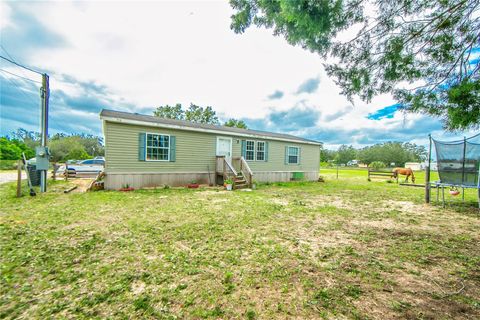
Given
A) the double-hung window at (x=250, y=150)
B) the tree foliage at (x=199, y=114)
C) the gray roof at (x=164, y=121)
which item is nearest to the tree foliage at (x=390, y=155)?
the tree foliage at (x=199, y=114)

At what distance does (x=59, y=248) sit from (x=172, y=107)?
30.6m

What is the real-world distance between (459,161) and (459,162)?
0.10 feet

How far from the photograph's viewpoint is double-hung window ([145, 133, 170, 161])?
8867mm

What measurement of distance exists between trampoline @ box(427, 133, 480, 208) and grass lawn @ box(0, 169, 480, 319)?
1961 millimetres

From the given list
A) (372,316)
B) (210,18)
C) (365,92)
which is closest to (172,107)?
(210,18)

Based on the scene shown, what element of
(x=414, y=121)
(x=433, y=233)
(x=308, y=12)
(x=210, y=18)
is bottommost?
(x=433, y=233)

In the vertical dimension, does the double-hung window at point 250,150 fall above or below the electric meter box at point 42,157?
above

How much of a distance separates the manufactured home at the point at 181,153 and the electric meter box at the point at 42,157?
5.79 feet

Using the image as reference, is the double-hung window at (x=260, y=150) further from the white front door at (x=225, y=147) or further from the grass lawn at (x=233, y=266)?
the grass lawn at (x=233, y=266)

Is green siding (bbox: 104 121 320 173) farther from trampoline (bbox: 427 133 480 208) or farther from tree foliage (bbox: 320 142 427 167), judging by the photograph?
tree foliage (bbox: 320 142 427 167)

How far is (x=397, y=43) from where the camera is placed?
320cm

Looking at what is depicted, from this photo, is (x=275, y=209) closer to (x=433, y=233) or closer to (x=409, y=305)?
(x=433, y=233)

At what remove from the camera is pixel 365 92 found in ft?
11.5

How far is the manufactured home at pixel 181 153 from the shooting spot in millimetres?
8141
